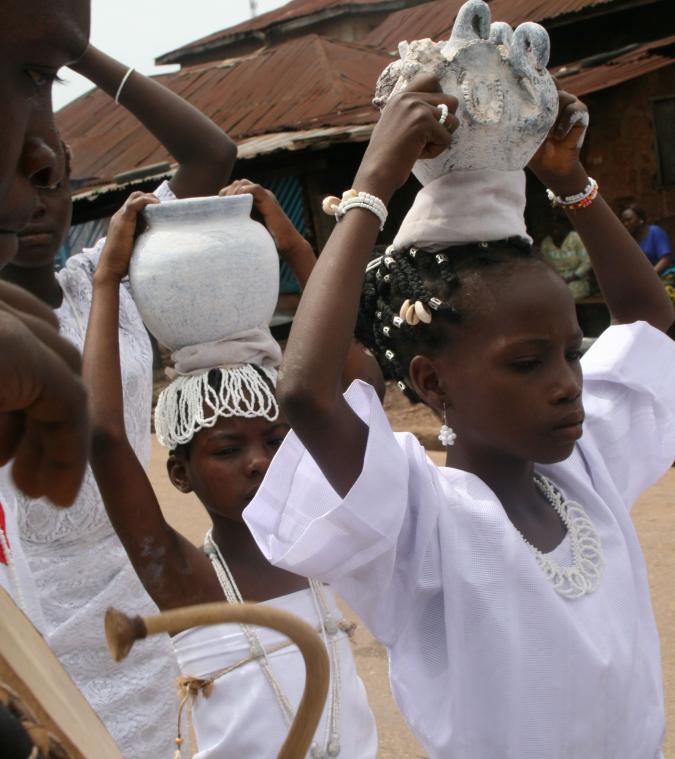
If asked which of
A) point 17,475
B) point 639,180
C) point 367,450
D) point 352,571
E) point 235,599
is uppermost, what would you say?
point 17,475

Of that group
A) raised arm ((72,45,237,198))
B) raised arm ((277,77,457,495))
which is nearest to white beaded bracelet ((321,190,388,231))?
raised arm ((277,77,457,495))

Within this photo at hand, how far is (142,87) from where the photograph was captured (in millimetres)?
3152

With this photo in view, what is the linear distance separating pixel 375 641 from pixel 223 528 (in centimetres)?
255

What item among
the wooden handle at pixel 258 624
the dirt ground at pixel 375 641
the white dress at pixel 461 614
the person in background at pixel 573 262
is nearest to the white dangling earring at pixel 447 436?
the white dress at pixel 461 614

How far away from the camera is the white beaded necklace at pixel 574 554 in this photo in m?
1.93

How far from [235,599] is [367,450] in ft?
2.69

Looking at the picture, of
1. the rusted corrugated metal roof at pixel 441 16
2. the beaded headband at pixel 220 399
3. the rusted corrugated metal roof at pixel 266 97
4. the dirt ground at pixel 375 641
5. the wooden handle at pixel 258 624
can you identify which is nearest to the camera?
the wooden handle at pixel 258 624

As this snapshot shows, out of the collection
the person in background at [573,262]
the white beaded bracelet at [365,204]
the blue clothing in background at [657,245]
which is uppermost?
the white beaded bracelet at [365,204]

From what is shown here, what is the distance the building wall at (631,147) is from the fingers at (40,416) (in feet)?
33.2

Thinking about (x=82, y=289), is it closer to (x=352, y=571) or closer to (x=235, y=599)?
(x=235, y=599)

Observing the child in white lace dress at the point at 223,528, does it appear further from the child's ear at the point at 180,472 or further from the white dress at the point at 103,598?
the white dress at the point at 103,598

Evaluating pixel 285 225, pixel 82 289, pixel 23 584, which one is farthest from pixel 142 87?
pixel 23 584

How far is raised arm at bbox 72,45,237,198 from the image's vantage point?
3.14 m

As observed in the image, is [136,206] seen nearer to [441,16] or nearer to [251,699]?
[251,699]
